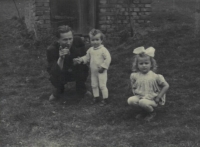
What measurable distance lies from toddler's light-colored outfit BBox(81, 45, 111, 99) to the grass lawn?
1.12ft

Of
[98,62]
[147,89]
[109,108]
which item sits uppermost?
[98,62]

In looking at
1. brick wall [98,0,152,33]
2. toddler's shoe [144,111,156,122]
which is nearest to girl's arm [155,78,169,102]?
toddler's shoe [144,111,156,122]

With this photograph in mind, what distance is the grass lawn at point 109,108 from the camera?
430 centimetres

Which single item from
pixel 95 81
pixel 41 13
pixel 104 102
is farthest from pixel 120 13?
pixel 104 102

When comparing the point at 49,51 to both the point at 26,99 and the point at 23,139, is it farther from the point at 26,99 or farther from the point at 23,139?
Answer: the point at 23,139

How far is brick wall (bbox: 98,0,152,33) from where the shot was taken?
9258 mm

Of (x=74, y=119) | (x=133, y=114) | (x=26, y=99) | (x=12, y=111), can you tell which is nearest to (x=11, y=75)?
(x=26, y=99)

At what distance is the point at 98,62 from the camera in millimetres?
5332

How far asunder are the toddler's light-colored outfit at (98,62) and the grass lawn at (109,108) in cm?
34

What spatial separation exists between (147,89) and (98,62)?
0.97 meters

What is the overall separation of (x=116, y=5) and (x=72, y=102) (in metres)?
4.32

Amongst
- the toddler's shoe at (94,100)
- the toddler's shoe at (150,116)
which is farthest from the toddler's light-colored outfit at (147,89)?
the toddler's shoe at (94,100)

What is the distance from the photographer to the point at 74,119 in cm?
498

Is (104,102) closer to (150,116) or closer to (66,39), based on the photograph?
(150,116)
